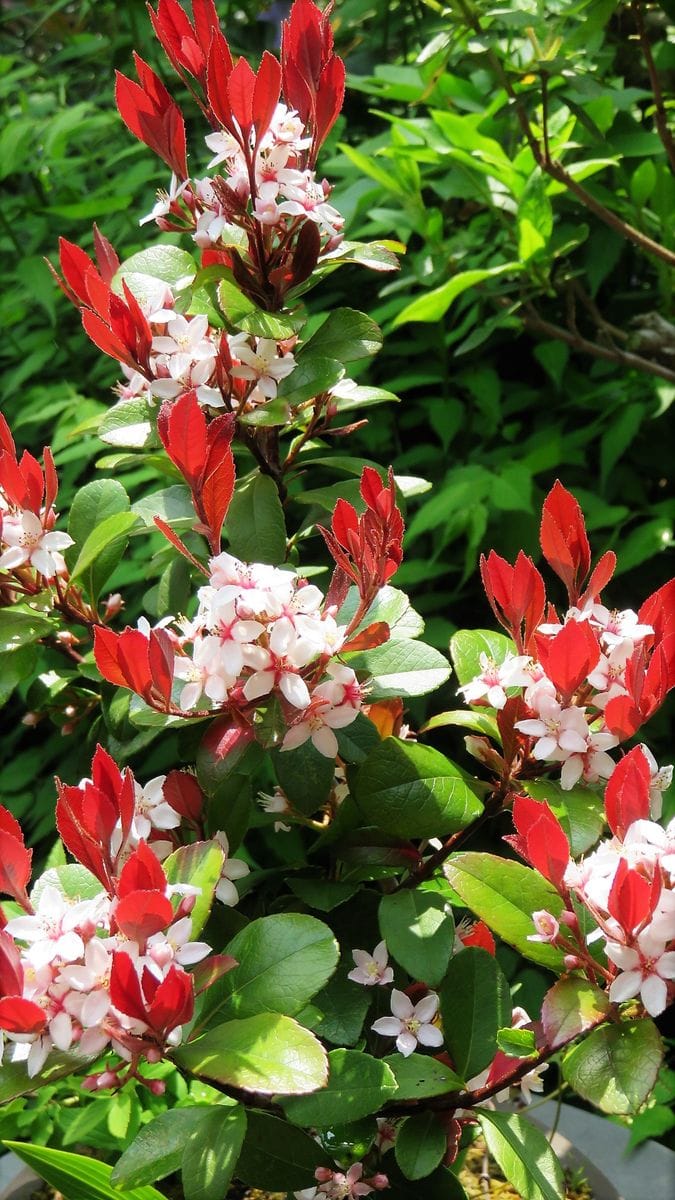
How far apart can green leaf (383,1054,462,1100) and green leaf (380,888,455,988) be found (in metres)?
0.04

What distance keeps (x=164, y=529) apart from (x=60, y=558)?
0.16 metres

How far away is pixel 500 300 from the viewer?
4.04 ft

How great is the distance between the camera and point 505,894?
1.73 feet

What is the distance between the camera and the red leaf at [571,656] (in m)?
0.51

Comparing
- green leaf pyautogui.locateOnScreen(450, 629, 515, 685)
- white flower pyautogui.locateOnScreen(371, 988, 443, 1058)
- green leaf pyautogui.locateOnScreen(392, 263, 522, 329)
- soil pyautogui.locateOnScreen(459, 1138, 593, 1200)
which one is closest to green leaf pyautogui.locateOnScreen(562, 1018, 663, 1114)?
white flower pyautogui.locateOnScreen(371, 988, 443, 1058)

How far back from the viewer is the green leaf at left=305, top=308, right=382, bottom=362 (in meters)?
0.66

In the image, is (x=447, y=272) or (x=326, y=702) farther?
(x=447, y=272)

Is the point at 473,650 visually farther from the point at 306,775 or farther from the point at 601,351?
the point at 601,351

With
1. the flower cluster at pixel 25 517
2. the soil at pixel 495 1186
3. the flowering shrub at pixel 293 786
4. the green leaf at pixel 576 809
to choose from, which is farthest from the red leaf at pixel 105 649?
the soil at pixel 495 1186

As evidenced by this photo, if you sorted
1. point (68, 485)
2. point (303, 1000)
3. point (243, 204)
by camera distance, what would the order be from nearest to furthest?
point (303, 1000) < point (243, 204) < point (68, 485)

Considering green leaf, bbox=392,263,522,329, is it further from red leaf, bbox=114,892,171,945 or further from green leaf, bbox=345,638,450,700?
red leaf, bbox=114,892,171,945

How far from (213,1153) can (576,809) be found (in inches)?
8.9

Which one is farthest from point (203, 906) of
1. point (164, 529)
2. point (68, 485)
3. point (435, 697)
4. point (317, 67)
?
point (68, 485)

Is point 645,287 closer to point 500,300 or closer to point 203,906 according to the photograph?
point 500,300
